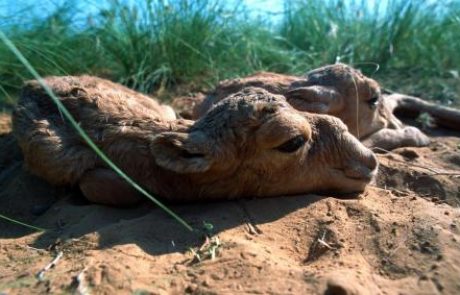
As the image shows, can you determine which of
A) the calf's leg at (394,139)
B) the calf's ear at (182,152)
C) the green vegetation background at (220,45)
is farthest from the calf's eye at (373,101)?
the calf's ear at (182,152)

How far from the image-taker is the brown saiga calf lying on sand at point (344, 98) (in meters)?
5.67

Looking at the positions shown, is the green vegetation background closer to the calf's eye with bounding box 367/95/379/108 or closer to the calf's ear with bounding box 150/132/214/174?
the calf's eye with bounding box 367/95/379/108

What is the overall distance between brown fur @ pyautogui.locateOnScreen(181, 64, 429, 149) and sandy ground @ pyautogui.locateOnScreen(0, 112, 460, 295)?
140 cm

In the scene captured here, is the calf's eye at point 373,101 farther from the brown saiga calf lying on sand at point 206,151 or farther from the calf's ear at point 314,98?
the brown saiga calf lying on sand at point 206,151

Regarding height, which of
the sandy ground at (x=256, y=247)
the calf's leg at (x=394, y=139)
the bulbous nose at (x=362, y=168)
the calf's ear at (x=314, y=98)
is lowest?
the calf's leg at (x=394, y=139)

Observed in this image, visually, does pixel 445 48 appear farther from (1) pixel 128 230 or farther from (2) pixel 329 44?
(1) pixel 128 230

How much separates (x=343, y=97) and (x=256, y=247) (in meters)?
2.96

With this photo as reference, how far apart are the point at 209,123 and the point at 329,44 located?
239 inches

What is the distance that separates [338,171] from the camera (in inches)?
164

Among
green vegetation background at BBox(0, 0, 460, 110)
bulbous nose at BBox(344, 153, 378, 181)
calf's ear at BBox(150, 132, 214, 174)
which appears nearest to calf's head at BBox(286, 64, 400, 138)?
green vegetation background at BBox(0, 0, 460, 110)

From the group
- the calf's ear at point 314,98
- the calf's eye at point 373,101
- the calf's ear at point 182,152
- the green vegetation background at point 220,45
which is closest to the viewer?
the calf's ear at point 182,152

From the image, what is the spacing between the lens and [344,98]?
585cm

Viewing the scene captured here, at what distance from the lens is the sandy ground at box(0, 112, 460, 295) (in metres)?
2.93

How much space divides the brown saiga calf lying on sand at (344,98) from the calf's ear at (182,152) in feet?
6.58
